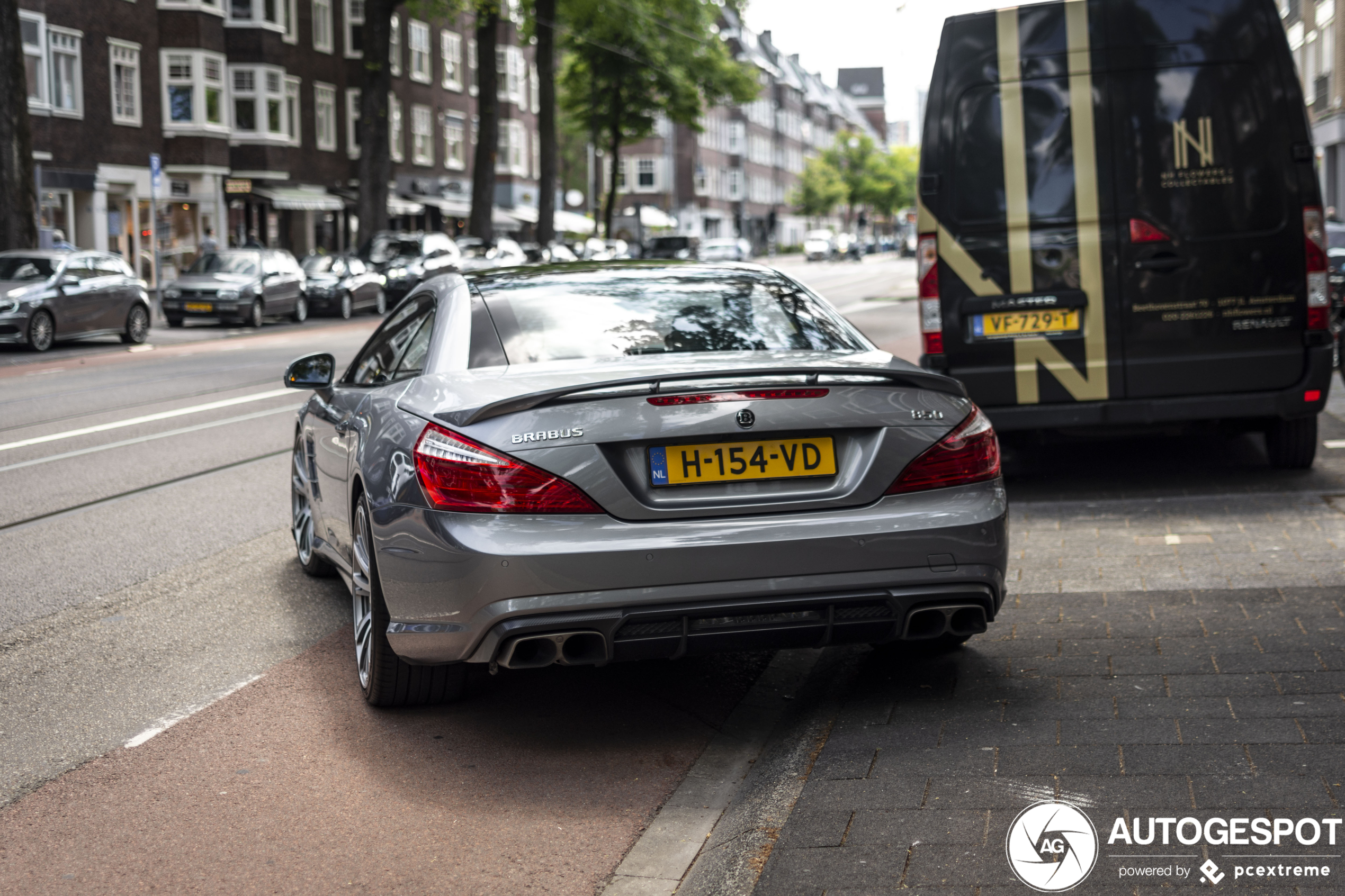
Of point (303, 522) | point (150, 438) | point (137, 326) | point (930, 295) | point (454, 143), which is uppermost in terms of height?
point (454, 143)

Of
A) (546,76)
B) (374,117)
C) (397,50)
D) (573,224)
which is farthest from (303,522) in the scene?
(573,224)

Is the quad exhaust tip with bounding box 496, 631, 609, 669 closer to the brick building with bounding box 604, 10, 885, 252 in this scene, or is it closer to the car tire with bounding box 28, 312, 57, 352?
the car tire with bounding box 28, 312, 57, 352

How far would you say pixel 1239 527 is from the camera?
745 centimetres

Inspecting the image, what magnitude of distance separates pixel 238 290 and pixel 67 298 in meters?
Result: 6.89

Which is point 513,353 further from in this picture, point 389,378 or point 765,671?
point 765,671

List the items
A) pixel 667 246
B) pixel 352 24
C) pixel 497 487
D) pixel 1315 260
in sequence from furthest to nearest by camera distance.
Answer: pixel 667 246 < pixel 352 24 < pixel 1315 260 < pixel 497 487

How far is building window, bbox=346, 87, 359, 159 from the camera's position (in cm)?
5491

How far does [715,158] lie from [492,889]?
113 m

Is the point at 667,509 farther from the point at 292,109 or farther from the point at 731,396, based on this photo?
the point at 292,109

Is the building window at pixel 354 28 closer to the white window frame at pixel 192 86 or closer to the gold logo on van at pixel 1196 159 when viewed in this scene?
the white window frame at pixel 192 86

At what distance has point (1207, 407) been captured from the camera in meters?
8.41

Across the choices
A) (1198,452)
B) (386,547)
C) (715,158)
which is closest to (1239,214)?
(1198,452)

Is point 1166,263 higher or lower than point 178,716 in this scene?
higher

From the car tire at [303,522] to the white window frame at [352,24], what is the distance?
165 feet
